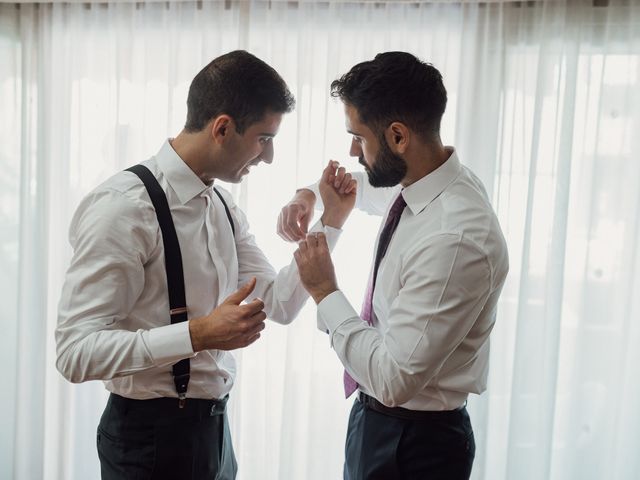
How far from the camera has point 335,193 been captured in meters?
1.99

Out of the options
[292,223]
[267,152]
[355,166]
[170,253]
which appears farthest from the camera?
[355,166]

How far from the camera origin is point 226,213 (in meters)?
1.93

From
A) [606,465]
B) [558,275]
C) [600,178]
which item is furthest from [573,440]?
[600,178]

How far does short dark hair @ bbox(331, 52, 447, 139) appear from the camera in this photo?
1.64m

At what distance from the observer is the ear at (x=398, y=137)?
65.1 inches

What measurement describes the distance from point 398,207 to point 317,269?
30cm

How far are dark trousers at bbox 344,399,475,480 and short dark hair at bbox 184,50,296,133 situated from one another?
86 cm

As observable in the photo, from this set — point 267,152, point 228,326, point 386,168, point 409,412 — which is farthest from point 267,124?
point 409,412

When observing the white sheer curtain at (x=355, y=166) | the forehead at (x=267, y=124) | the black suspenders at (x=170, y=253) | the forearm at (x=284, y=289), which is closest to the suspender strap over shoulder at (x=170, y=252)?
the black suspenders at (x=170, y=253)

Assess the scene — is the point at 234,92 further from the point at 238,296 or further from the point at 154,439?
the point at 154,439

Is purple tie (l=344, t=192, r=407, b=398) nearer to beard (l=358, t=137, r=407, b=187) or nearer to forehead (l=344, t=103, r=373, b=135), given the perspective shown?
beard (l=358, t=137, r=407, b=187)

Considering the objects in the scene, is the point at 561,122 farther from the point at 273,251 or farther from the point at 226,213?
the point at 226,213

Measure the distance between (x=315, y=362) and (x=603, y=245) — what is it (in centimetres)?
135

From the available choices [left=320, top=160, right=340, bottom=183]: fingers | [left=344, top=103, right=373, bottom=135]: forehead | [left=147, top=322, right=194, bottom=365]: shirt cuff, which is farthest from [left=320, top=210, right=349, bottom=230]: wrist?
[left=147, top=322, right=194, bottom=365]: shirt cuff
